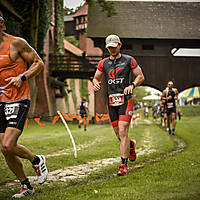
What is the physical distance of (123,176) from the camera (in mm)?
5164

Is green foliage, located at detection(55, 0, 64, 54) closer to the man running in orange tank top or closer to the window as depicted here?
the window

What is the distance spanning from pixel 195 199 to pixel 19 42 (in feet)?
9.56

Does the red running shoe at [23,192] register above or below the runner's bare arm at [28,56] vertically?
below

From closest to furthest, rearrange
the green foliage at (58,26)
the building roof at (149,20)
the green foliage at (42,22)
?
the green foliage at (42,22) → the building roof at (149,20) → the green foliage at (58,26)

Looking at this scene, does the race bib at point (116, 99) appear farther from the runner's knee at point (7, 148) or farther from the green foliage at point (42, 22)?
the green foliage at point (42, 22)

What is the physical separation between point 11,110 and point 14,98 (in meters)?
0.16

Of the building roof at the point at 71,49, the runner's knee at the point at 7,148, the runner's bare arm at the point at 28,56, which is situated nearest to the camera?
the runner's knee at the point at 7,148

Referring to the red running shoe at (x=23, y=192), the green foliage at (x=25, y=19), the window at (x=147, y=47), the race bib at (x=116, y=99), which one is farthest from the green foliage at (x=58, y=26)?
the red running shoe at (x=23, y=192)

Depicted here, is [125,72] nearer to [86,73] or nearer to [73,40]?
[86,73]

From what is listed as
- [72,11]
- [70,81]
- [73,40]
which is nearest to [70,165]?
[70,81]

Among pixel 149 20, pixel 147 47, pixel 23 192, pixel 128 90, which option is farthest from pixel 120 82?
pixel 149 20

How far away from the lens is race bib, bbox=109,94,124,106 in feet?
18.6

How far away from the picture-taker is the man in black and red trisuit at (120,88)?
5.58m

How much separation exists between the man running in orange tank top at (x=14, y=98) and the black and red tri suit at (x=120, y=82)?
1705 millimetres
